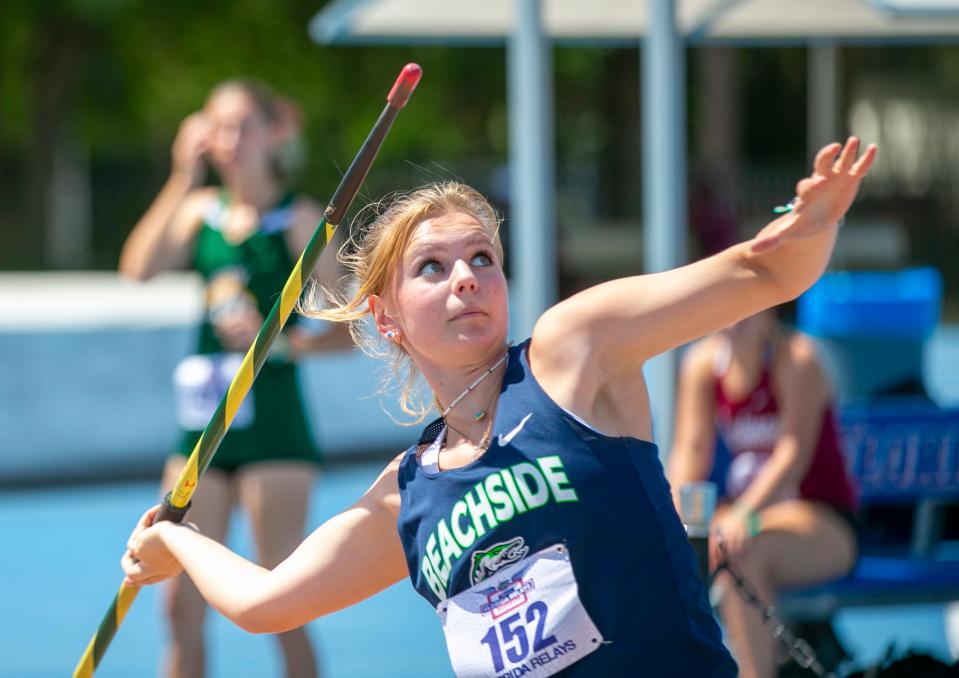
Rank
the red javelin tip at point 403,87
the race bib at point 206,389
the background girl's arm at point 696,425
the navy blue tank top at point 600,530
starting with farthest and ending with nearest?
the background girl's arm at point 696,425 → the race bib at point 206,389 → the red javelin tip at point 403,87 → the navy blue tank top at point 600,530

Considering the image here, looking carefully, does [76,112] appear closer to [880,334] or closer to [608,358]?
[880,334]

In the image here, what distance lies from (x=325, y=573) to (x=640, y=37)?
4282 millimetres

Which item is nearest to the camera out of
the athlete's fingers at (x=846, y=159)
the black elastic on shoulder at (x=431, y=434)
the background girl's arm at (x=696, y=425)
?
the athlete's fingers at (x=846, y=159)

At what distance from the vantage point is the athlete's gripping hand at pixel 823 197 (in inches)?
85.3

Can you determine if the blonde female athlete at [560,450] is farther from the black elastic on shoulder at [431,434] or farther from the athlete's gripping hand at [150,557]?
the athlete's gripping hand at [150,557]

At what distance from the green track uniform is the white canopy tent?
88cm

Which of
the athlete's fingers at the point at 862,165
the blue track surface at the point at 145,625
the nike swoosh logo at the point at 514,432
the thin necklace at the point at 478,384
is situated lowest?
the blue track surface at the point at 145,625

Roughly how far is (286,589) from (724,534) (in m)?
2.22

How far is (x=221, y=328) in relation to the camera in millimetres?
4711

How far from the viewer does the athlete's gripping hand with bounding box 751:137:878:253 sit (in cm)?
217

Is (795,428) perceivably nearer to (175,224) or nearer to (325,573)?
(175,224)

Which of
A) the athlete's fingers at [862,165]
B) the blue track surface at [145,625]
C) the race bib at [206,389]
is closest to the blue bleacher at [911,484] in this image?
the blue track surface at [145,625]

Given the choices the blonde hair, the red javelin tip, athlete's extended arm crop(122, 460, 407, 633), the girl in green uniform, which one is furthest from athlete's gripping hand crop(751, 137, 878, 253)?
the girl in green uniform

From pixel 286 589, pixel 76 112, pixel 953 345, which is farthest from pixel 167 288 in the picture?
pixel 76 112
